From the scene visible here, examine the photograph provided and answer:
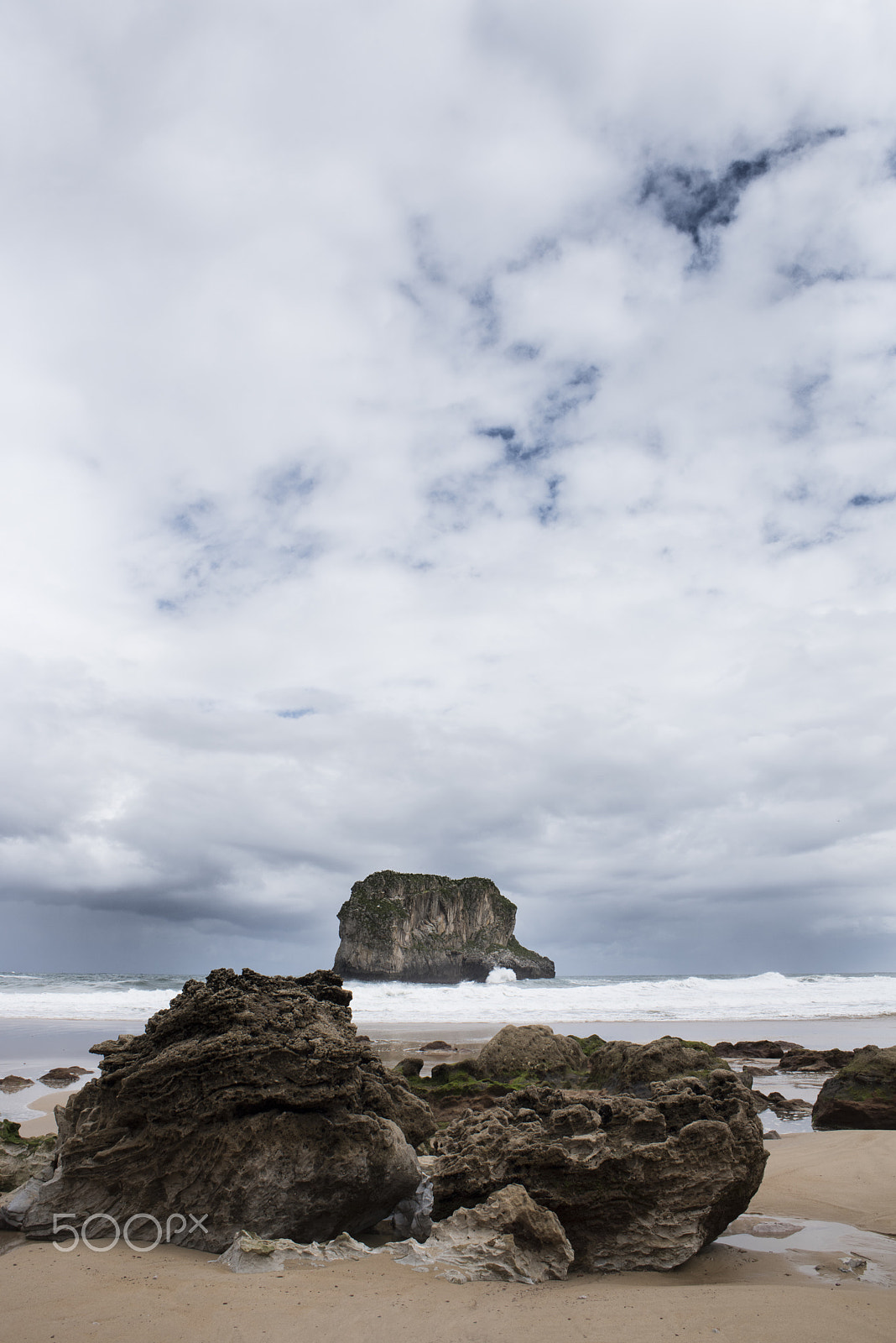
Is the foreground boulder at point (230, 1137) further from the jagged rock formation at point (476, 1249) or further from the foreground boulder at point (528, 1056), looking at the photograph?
the foreground boulder at point (528, 1056)

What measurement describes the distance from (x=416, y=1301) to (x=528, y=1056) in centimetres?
940

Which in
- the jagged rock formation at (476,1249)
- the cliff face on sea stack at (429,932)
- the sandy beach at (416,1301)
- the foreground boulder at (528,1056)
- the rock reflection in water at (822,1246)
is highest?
the cliff face on sea stack at (429,932)

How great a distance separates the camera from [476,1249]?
197 inches

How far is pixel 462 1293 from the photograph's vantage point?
14.9 ft

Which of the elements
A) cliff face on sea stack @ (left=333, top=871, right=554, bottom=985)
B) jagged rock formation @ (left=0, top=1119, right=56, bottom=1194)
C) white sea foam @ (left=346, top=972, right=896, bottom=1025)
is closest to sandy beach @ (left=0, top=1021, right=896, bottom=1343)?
jagged rock formation @ (left=0, top=1119, right=56, bottom=1194)

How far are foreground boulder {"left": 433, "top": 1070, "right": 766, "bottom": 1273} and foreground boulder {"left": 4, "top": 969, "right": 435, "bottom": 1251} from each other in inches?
28.6

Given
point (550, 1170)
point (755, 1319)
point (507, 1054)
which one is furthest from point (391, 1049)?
point (755, 1319)

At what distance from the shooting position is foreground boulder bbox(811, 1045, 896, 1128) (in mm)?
10789

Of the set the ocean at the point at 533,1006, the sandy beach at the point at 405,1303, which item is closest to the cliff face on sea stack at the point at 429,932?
the ocean at the point at 533,1006

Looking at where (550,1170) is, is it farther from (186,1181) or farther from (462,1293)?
(186,1181)

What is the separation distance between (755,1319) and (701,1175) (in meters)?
1.31

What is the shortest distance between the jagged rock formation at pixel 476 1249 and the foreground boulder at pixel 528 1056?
26.5 feet

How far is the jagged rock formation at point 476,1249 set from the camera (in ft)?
16.0

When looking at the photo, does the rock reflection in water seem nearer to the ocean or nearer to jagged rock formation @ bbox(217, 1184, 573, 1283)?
jagged rock formation @ bbox(217, 1184, 573, 1283)
